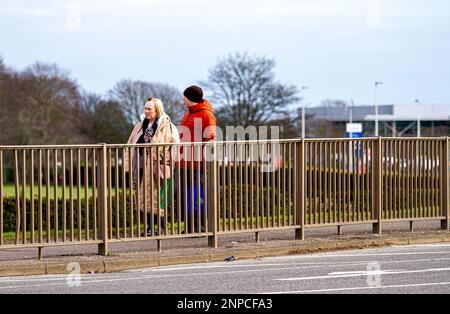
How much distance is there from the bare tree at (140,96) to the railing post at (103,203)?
5633cm

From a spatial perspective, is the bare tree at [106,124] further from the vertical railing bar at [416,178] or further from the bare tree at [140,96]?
the vertical railing bar at [416,178]

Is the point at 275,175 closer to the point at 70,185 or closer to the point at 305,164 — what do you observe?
the point at 305,164

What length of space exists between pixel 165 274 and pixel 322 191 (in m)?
4.62

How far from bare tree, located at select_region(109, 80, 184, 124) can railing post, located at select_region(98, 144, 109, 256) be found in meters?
56.3

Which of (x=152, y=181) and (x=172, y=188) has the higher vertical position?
(x=152, y=181)

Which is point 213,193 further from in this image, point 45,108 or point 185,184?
point 45,108

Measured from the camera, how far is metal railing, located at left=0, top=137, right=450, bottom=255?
43.1ft

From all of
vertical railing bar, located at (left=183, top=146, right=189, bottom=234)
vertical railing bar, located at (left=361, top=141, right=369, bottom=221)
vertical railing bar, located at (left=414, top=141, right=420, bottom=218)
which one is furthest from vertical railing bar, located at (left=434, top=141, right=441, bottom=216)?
vertical railing bar, located at (left=183, top=146, right=189, bottom=234)

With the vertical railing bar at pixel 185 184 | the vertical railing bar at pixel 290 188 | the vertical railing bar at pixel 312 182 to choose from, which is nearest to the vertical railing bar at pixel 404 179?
the vertical railing bar at pixel 312 182

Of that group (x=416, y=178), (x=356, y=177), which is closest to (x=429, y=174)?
(x=416, y=178)

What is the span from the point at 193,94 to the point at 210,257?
10.2 ft

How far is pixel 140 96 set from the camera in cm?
7344

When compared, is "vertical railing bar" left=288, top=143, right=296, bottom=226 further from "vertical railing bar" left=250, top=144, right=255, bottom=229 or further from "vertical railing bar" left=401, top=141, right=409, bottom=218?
"vertical railing bar" left=401, top=141, right=409, bottom=218
